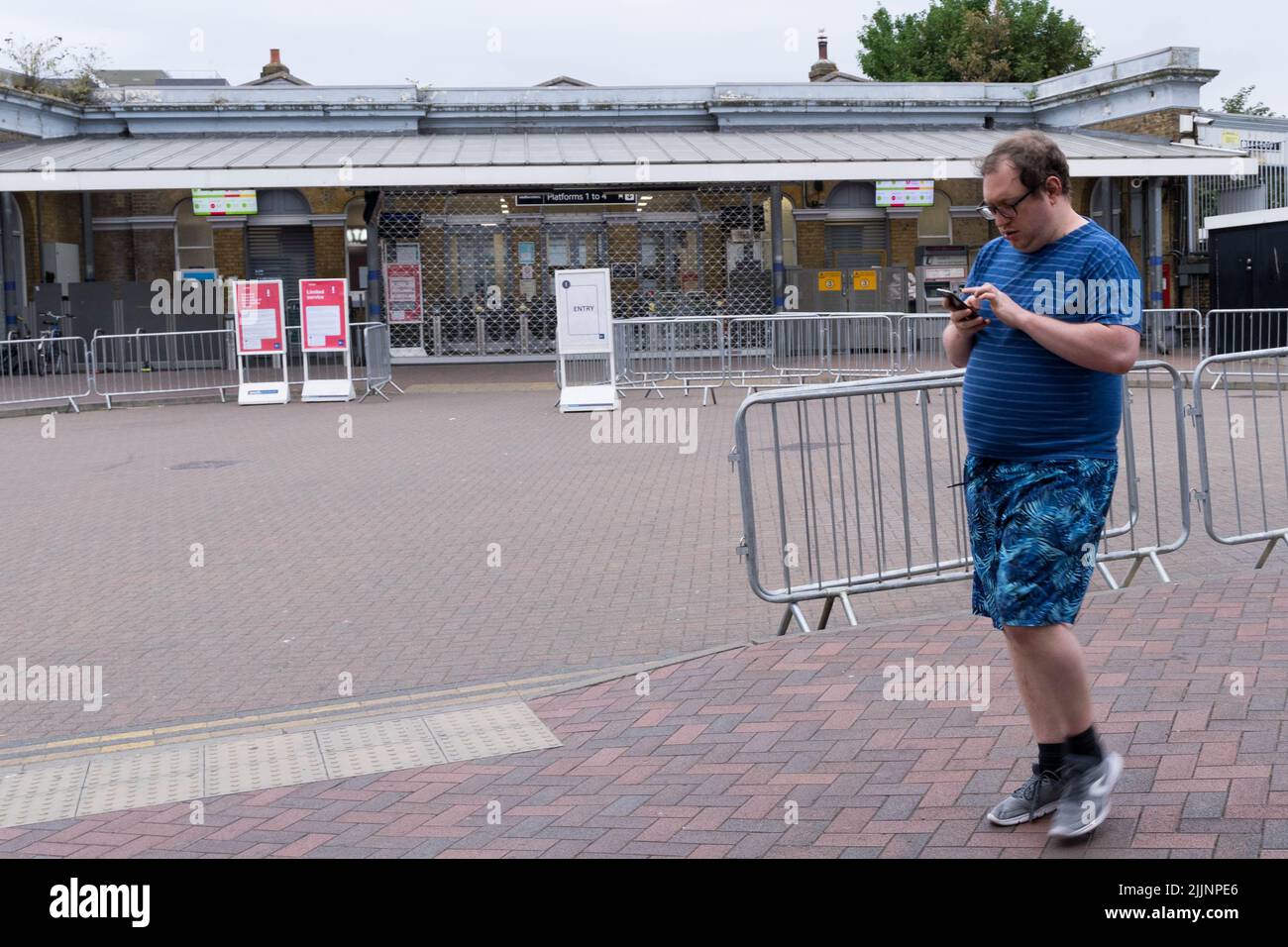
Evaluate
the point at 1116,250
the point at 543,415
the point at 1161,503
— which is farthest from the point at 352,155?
the point at 1116,250

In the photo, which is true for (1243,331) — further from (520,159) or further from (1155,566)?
(1155,566)

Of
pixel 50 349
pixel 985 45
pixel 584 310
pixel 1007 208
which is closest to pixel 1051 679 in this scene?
pixel 1007 208

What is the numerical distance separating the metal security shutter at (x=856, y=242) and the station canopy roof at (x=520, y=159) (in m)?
3.27

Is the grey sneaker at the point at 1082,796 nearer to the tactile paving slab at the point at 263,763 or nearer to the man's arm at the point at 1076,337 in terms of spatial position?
the man's arm at the point at 1076,337

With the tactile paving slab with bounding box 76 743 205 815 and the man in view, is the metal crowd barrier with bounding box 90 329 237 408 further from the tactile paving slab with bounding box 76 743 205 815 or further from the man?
the man

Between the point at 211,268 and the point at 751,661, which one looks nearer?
A: the point at 751,661

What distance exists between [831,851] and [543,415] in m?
14.6

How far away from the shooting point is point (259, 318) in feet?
69.8

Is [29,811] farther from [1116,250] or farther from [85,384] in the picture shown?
[85,384]

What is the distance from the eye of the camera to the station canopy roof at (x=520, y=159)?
23.8 meters

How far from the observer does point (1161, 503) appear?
1013 cm

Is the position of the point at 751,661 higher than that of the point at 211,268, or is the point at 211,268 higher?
the point at 211,268

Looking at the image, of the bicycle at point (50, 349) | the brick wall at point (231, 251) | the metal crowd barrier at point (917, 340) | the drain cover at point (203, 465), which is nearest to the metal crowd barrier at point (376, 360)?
the bicycle at point (50, 349)

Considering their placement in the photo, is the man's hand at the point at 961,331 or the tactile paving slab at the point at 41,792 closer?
the man's hand at the point at 961,331
